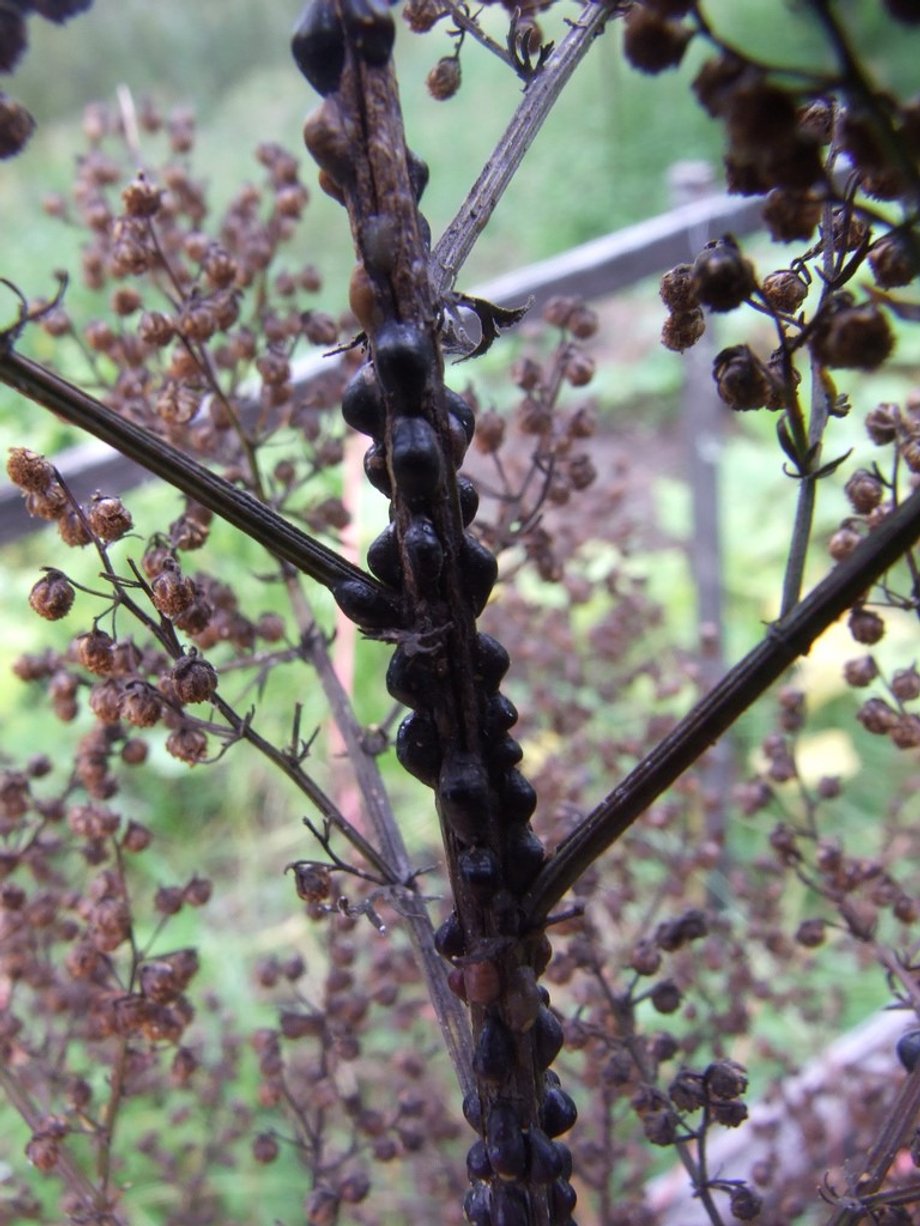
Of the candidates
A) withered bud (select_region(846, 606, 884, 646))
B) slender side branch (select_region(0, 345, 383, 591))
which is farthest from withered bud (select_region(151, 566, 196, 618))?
withered bud (select_region(846, 606, 884, 646))

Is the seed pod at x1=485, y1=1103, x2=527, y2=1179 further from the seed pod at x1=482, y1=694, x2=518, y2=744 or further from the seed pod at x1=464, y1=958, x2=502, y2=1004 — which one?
the seed pod at x1=482, y1=694, x2=518, y2=744

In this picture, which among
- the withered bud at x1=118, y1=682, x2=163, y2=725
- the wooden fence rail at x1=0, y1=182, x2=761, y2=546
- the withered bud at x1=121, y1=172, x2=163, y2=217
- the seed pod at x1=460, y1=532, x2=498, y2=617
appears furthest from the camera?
the wooden fence rail at x1=0, y1=182, x2=761, y2=546

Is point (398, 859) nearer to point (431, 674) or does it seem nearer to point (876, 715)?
point (431, 674)

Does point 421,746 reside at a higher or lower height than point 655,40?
lower

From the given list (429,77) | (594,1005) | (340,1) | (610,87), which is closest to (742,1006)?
(594,1005)

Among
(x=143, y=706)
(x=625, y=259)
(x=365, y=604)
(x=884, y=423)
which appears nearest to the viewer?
(x=365, y=604)

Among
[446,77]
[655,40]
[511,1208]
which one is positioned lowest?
[511,1208]

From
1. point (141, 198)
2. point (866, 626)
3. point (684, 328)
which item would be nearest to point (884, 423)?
point (866, 626)
